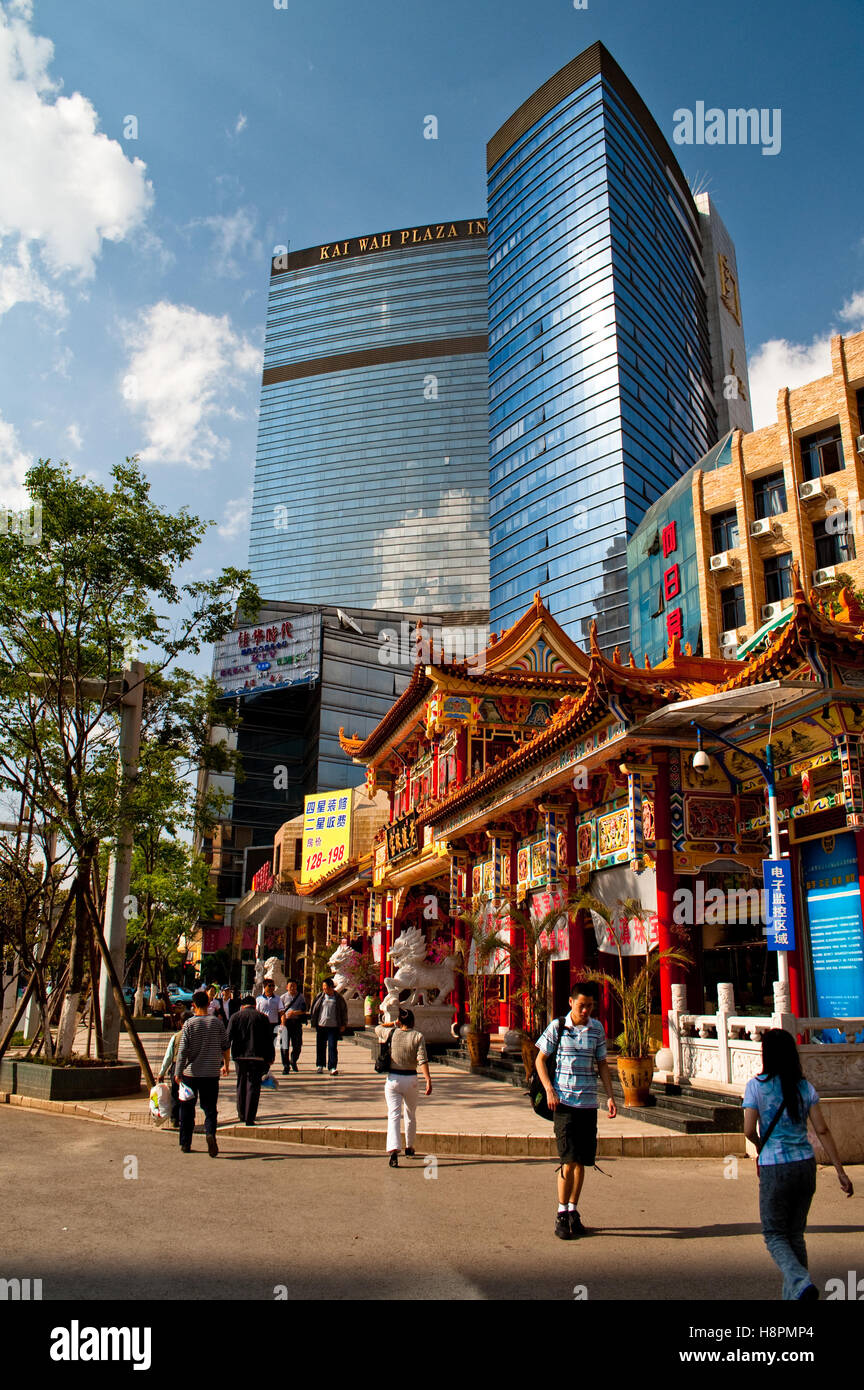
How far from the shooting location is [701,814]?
14219 mm

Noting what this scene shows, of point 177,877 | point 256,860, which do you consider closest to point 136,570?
point 177,877

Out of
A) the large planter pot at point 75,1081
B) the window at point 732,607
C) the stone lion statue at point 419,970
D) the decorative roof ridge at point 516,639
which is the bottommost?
the large planter pot at point 75,1081

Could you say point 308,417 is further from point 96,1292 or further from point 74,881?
point 96,1292

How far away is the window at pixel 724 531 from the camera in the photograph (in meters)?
39.2

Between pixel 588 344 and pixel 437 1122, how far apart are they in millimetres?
76355

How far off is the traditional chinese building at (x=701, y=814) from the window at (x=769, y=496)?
22133 mm

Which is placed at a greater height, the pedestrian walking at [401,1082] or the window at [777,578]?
the window at [777,578]

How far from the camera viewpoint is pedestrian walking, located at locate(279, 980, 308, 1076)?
17.5 m

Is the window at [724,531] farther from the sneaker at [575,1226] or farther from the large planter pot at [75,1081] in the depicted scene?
the sneaker at [575,1226]

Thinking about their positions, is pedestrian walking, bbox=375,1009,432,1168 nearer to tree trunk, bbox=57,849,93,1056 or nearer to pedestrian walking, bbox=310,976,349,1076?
tree trunk, bbox=57,849,93,1056

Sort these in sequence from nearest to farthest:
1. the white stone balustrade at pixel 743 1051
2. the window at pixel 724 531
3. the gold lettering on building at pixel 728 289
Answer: the white stone balustrade at pixel 743 1051
the window at pixel 724 531
the gold lettering on building at pixel 728 289

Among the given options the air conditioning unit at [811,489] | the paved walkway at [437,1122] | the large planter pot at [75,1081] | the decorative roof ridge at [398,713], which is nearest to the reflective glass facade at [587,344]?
the air conditioning unit at [811,489]

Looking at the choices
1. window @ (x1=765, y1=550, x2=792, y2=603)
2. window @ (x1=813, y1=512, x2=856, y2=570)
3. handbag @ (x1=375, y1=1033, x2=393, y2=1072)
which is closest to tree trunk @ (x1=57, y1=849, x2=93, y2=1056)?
handbag @ (x1=375, y1=1033, x2=393, y2=1072)

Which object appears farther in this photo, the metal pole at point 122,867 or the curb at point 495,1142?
the metal pole at point 122,867
